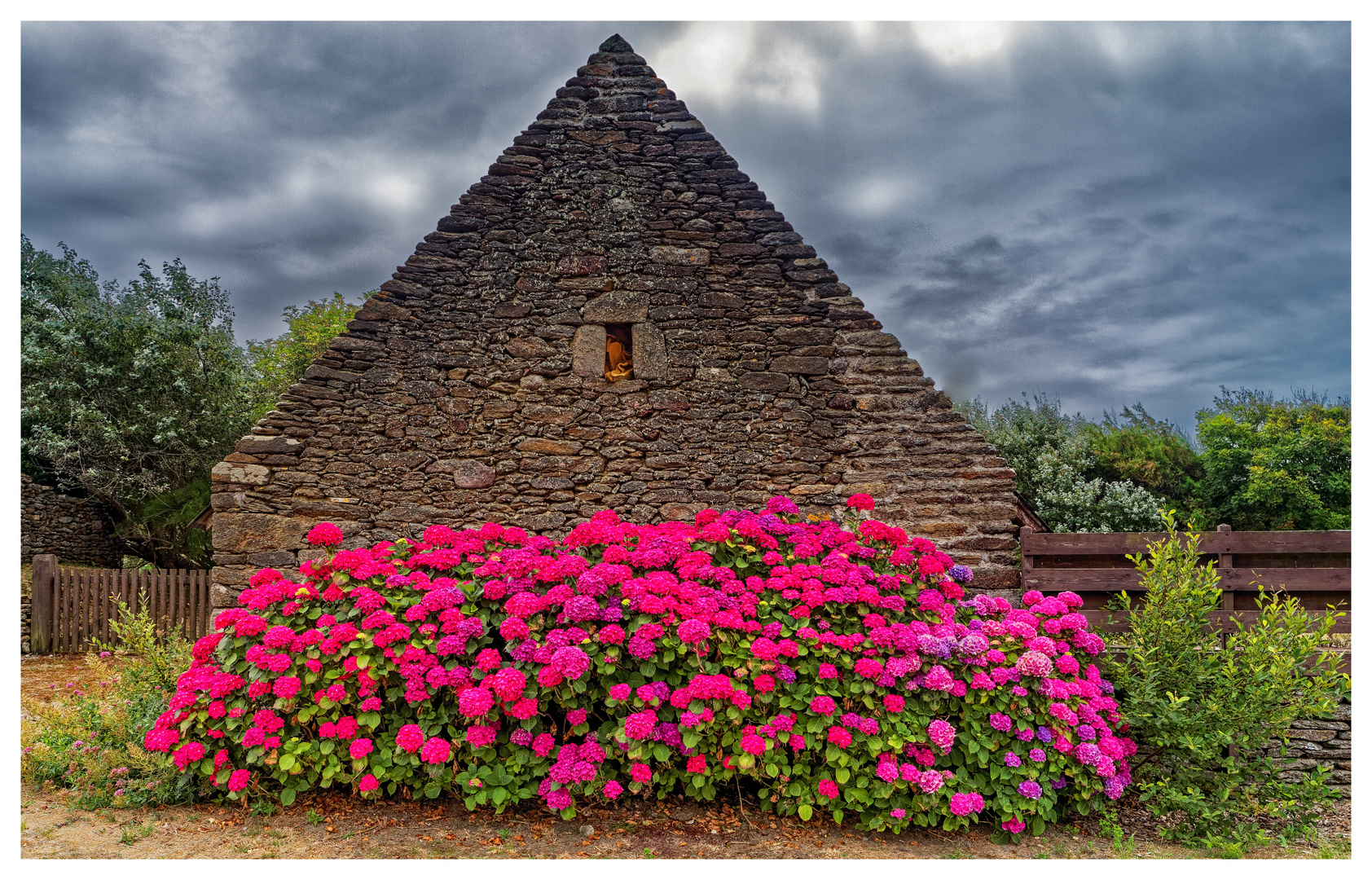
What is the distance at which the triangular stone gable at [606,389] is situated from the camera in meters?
5.57

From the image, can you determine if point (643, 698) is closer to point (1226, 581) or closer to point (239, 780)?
point (239, 780)

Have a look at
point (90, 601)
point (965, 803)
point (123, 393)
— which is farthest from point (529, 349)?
point (123, 393)

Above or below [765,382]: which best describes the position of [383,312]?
above

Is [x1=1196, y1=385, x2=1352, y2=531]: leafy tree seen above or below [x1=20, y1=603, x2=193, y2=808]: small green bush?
above

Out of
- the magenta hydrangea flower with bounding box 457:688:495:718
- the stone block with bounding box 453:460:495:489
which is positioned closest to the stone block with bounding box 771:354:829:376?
the stone block with bounding box 453:460:495:489

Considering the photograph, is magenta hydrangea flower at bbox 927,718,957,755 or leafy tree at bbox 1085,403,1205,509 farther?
leafy tree at bbox 1085,403,1205,509

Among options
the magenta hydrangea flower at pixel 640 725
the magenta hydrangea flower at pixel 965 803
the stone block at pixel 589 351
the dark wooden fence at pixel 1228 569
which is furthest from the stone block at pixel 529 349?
the magenta hydrangea flower at pixel 965 803

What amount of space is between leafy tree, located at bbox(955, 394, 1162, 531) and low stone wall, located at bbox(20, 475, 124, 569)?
15868 mm

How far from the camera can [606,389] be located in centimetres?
575

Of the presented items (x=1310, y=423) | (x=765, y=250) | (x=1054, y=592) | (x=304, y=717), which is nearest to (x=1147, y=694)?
(x=1054, y=592)

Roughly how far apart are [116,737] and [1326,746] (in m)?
8.24

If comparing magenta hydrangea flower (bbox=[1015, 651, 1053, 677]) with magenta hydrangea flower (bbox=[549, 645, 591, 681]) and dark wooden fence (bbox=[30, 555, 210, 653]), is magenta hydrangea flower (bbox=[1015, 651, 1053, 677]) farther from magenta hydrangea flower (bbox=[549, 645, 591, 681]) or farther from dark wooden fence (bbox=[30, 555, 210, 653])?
dark wooden fence (bbox=[30, 555, 210, 653])

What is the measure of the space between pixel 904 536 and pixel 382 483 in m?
4.22

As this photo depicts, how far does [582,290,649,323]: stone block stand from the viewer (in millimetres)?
5785
